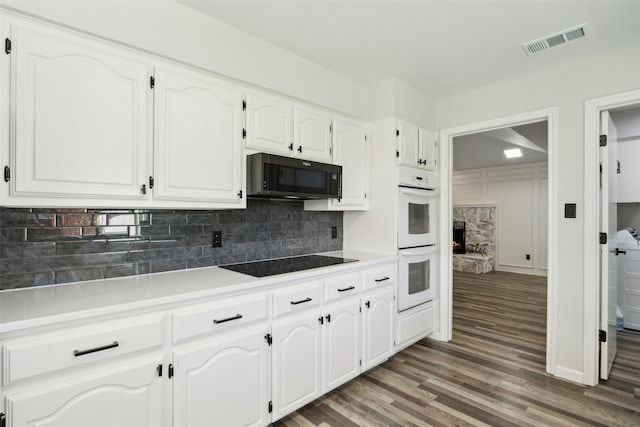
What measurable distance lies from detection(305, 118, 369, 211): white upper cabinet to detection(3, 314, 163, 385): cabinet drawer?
1655 millimetres

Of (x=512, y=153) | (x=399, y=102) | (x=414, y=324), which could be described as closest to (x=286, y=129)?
(x=399, y=102)

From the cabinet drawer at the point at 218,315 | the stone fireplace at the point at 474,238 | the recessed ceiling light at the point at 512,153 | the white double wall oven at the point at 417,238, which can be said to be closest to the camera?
the cabinet drawer at the point at 218,315

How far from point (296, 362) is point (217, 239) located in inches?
38.6

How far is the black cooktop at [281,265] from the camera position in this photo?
6.72ft

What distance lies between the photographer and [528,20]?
197cm

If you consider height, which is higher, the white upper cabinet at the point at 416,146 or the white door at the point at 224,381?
the white upper cabinet at the point at 416,146

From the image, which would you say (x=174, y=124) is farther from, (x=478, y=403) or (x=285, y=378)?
(x=478, y=403)

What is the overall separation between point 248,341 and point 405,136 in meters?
2.15

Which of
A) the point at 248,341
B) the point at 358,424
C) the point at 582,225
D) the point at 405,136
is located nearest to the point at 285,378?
the point at 248,341

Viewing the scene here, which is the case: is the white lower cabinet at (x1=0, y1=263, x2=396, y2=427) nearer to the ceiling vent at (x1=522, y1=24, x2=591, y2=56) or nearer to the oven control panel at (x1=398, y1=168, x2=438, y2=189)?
the oven control panel at (x1=398, y1=168, x2=438, y2=189)

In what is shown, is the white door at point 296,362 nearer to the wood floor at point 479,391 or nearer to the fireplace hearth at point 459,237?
the wood floor at point 479,391

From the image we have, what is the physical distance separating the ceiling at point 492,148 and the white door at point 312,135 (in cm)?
211

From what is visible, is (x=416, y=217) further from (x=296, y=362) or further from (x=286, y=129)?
(x=296, y=362)

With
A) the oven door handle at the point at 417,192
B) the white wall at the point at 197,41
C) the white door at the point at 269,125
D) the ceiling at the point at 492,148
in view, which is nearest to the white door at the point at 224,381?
the white door at the point at 269,125
